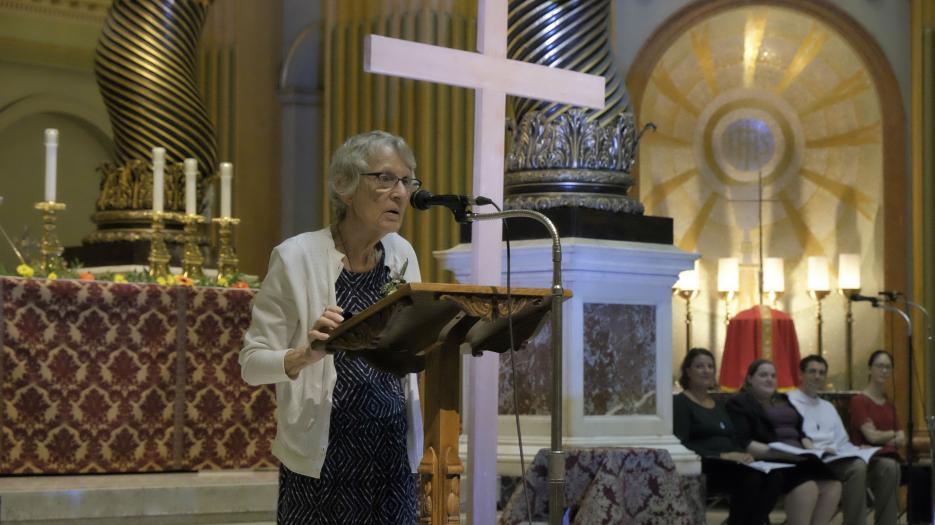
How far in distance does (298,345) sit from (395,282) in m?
0.25

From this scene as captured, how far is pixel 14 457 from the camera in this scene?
5.83 meters

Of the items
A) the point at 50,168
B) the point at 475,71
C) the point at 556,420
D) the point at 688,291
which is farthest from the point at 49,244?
the point at 688,291

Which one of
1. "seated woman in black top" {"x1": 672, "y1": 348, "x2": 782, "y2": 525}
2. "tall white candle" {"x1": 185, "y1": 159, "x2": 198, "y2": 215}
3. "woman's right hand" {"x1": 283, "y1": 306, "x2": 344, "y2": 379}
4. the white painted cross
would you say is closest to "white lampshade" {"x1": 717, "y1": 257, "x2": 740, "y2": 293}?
"seated woman in black top" {"x1": 672, "y1": 348, "x2": 782, "y2": 525}

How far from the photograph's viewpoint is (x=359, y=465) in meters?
3.02

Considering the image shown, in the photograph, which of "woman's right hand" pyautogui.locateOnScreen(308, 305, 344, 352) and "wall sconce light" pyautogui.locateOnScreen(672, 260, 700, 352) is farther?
"wall sconce light" pyautogui.locateOnScreen(672, 260, 700, 352)

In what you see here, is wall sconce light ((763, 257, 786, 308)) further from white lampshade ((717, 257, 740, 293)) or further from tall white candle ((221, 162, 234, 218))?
tall white candle ((221, 162, 234, 218))

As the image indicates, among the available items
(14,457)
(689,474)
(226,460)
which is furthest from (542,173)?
(14,457)

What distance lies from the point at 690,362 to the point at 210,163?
2863mm

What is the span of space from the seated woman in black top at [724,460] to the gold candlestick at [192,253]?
2.39 m

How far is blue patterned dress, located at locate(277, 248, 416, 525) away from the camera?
3.00 m

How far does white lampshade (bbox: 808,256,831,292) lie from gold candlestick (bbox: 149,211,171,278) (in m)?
5.08

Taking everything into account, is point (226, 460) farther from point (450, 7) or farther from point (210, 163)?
point (450, 7)

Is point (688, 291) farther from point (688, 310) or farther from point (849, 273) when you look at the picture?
point (849, 273)

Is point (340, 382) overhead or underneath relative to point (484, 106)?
underneath
